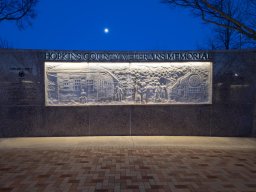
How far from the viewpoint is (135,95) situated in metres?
7.60

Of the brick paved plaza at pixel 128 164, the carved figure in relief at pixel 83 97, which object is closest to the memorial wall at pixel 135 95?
the carved figure in relief at pixel 83 97

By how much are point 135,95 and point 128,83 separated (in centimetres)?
45

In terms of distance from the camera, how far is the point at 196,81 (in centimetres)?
763

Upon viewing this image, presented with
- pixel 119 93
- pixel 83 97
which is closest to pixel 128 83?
pixel 119 93

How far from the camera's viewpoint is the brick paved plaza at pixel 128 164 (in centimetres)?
388

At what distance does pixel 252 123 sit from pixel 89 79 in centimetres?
547

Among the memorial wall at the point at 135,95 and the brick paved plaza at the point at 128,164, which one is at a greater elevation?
the memorial wall at the point at 135,95

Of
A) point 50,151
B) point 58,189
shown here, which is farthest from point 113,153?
point 58,189

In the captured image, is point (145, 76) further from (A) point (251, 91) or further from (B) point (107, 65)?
(A) point (251, 91)

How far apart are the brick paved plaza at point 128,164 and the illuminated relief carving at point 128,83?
1252 mm

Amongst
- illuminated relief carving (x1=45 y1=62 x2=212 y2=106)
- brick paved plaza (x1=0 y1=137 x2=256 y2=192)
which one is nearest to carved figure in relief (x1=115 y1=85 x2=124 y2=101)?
illuminated relief carving (x1=45 y1=62 x2=212 y2=106)

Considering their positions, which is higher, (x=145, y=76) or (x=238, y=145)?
(x=145, y=76)

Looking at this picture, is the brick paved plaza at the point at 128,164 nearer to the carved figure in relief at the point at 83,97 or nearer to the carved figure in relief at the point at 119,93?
the carved figure in relief at the point at 83,97

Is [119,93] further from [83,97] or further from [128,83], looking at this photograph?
[83,97]
